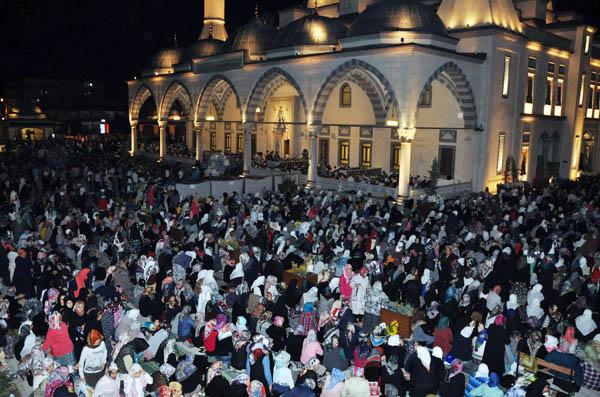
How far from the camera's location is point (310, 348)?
258 inches

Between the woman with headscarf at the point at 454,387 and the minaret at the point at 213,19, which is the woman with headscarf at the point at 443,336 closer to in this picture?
the woman with headscarf at the point at 454,387

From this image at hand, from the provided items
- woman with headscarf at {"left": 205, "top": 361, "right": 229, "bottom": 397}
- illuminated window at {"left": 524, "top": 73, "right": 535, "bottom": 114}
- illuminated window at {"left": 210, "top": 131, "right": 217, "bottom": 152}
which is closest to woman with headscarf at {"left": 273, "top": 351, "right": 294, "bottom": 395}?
woman with headscarf at {"left": 205, "top": 361, "right": 229, "bottom": 397}

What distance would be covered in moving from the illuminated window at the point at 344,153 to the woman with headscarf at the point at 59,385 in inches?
864

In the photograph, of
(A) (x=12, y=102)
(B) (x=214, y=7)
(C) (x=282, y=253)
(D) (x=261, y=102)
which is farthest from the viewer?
(A) (x=12, y=102)

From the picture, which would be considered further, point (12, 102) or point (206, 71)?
point (12, 102)

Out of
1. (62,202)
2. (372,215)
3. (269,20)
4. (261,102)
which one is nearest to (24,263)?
(62,202)

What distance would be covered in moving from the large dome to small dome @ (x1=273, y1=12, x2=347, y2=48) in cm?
217

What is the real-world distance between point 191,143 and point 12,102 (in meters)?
27.0

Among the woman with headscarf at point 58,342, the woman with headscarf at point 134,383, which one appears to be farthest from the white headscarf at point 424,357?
A: the woman with headscarf at point 58,342

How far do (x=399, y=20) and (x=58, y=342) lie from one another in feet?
56.7

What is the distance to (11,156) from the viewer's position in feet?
82.1

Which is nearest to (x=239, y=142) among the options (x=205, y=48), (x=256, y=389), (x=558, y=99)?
(x=205, y=48)

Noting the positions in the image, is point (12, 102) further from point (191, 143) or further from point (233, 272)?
point (233, 272)

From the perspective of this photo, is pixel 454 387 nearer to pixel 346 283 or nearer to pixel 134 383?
pixel 346 283
